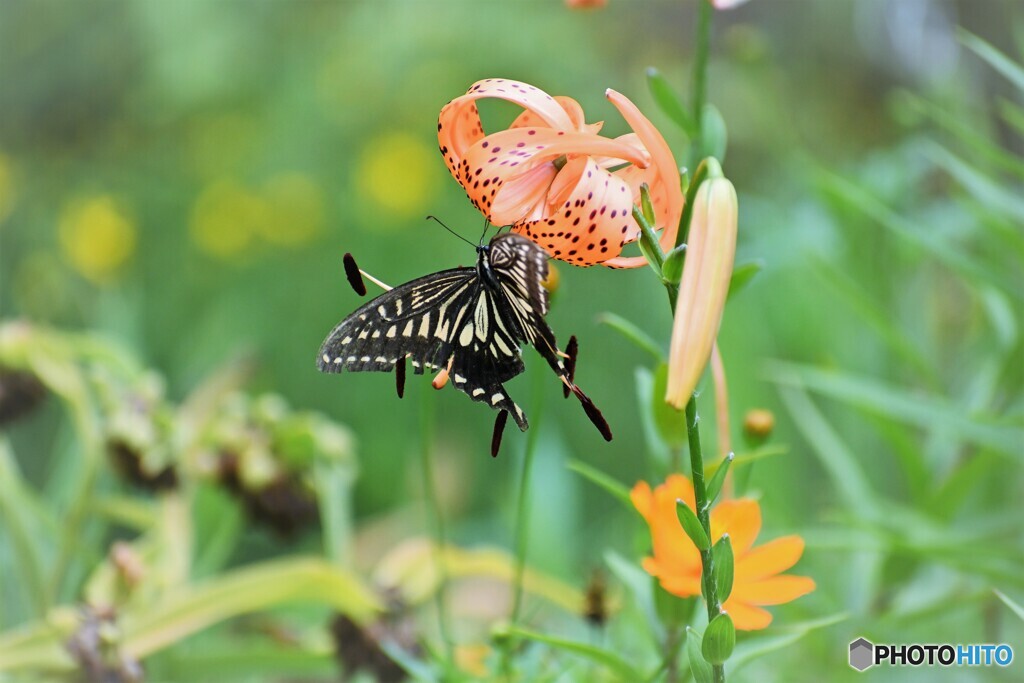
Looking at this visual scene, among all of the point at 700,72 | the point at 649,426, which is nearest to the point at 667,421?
the point at 649,426

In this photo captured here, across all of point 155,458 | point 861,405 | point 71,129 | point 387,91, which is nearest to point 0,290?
point 71,129

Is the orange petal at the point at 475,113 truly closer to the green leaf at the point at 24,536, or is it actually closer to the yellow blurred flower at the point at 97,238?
the green leaf at the point at 24,536

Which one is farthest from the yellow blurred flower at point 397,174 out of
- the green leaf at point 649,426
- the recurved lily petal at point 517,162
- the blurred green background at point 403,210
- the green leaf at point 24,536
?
the recurved lily petal at point 517,162

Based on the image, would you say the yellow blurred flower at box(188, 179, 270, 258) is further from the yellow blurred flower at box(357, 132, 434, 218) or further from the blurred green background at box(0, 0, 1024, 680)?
the yellow blurred flower at box(357, 132, 434, 218)

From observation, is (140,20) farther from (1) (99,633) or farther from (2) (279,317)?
(1) (99,633)

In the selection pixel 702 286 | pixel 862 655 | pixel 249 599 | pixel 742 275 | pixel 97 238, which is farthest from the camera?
pixel 97 238

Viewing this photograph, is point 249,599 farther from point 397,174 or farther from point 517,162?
point 397,174

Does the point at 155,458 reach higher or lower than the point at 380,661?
higher

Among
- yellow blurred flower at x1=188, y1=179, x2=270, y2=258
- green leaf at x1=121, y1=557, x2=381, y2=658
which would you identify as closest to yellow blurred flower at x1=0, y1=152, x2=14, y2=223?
yellow blurred flower at x1=188, y1=179, x2=270, y2=258
